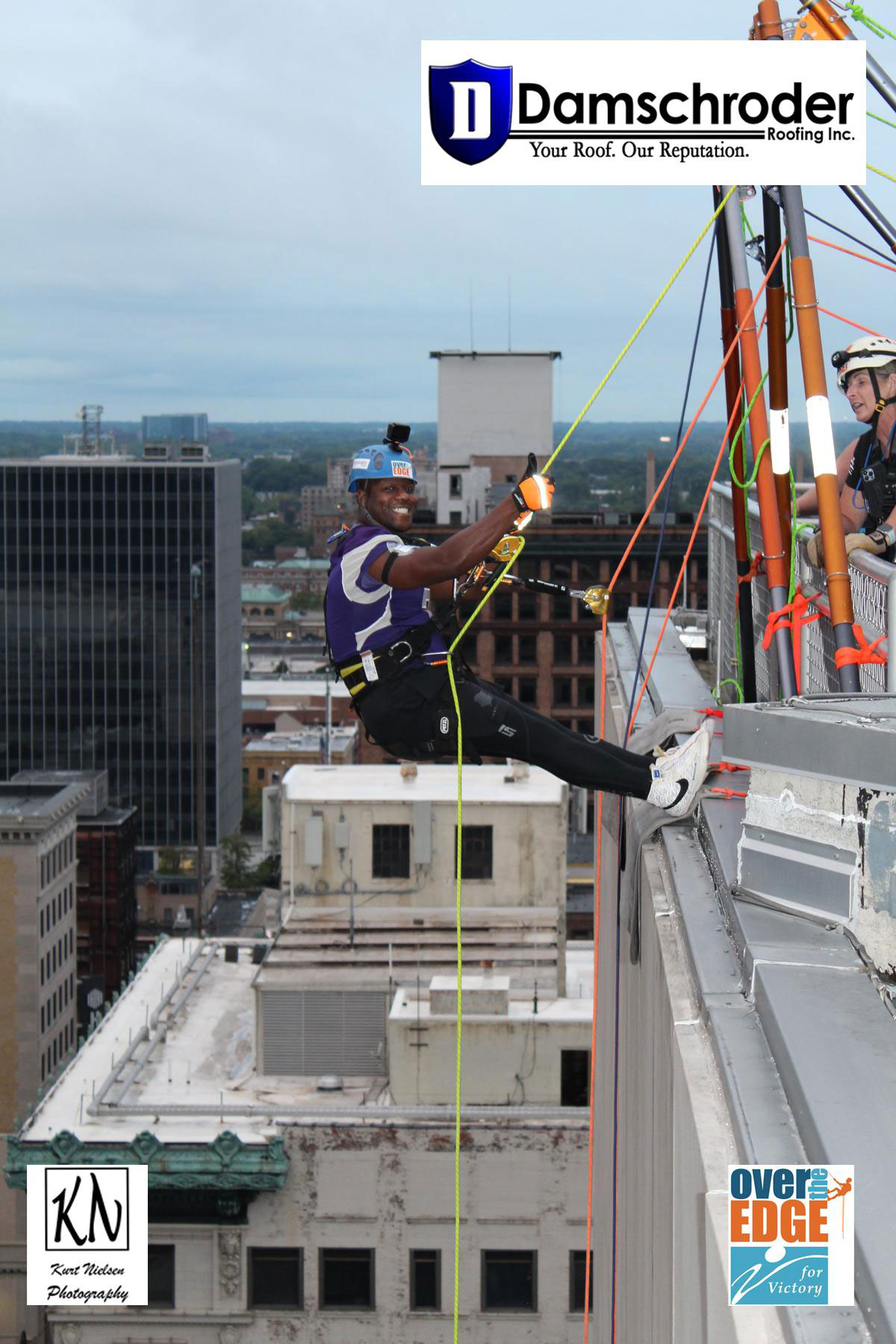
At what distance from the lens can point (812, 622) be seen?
8102 mm

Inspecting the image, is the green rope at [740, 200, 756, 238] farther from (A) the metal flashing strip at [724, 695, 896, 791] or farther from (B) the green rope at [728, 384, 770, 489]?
(A) the metal flashing strip at [724, 695, 896, 791]

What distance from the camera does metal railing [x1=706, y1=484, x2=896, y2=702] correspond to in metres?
7.06

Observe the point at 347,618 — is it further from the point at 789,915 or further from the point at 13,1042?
the point at 13,1042

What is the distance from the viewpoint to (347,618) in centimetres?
838

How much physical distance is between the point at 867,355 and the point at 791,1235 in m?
5.56

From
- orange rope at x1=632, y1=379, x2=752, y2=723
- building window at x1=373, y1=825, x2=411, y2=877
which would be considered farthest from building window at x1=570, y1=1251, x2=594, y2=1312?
orange rope at x1=632, y1=379, x2=752, y2=723

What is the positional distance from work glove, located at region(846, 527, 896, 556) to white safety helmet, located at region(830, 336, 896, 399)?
81 centimetres

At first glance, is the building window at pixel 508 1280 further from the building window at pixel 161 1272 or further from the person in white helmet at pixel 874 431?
the person in white helmet at pixel 874 431

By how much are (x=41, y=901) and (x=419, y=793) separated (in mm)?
26612

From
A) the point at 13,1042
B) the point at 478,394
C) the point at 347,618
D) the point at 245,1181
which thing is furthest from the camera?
the point at 478,394

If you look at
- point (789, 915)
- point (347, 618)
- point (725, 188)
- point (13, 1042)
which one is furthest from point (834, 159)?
point (13, 1042)

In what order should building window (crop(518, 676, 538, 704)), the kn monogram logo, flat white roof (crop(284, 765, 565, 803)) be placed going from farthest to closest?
building window (crop(518, 676, 538, 704)) < flat white roof (crop(284, 765, 565, 803)) < the kn monogram logo

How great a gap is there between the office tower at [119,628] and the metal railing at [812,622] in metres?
83.8

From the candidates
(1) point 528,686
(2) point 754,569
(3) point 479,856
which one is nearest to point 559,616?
(1) point 528,686
